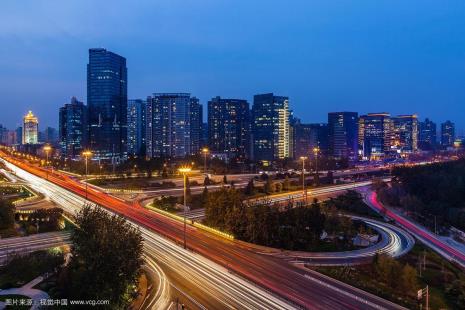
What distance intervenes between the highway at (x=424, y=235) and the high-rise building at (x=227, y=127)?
72.7 m

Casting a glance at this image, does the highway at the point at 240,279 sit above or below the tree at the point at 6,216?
below

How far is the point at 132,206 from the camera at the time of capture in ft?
121

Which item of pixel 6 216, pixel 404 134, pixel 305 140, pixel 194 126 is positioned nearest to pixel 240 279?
pixel 6 216

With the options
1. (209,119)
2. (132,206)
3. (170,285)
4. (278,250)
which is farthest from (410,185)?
(209,119)

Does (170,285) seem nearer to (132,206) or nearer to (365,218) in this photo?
(132,206)

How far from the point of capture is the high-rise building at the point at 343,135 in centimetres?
13025

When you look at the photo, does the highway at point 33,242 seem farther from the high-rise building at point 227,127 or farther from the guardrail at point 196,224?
the high-rise building at point 227,127

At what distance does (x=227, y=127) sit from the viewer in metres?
116

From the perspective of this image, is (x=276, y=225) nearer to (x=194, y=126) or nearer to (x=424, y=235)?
(x=424, y=235)

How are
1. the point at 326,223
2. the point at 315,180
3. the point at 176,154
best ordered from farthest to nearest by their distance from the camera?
1. the point at 176,154
2. the point at 315,180
3. the point at 326,223

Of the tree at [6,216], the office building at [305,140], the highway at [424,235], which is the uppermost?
the office building at [305,140]

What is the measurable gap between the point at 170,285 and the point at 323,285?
24.1ft

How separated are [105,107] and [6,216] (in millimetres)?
81391

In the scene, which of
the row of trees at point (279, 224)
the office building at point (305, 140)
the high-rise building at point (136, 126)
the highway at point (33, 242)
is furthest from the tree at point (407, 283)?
the high-rise building at point (136, 126)
